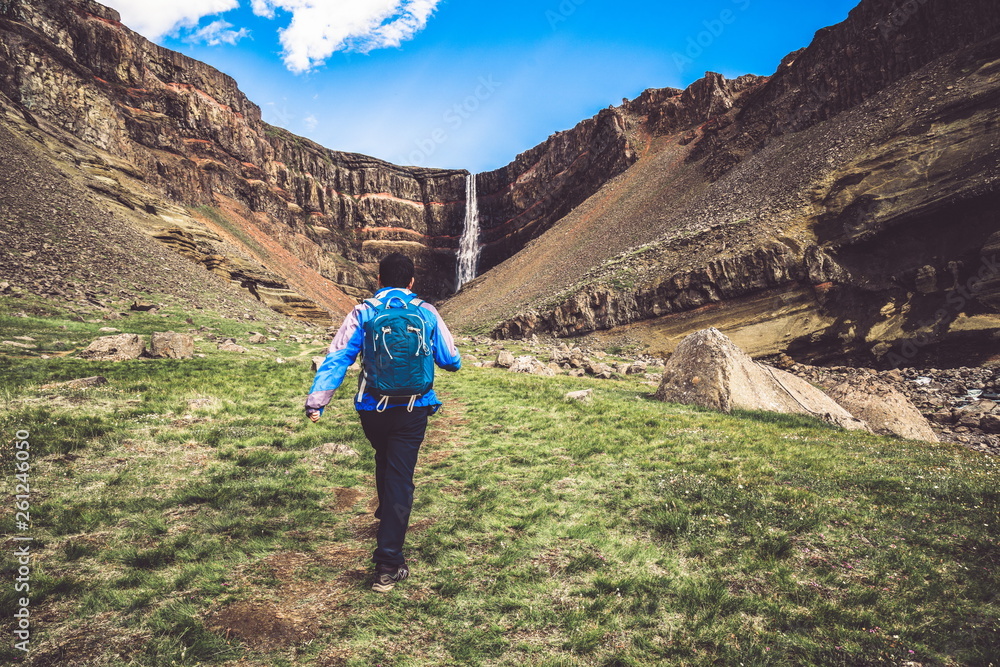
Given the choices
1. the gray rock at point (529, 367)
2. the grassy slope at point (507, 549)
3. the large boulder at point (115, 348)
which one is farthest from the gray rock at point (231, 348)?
the gray rock at point (529, 367)

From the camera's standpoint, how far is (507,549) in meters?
5.00

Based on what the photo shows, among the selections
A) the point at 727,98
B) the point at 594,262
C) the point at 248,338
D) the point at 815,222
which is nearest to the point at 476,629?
the point at 248,338

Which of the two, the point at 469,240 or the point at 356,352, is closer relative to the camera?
the point at 356,352

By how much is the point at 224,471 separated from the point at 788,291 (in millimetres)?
36908

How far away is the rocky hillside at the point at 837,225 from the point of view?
86.0 feet

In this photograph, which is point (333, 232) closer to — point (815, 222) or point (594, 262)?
point (594, 262)

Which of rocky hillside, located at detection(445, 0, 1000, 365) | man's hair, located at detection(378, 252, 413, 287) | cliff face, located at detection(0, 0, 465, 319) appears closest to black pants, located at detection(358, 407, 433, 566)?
man's hair, located at detection(378, 252, 413, 287)

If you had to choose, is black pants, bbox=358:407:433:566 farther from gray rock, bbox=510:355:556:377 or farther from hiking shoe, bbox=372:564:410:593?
gray rock, bbox=510:355:556:377

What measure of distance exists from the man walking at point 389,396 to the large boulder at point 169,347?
15.4 metres

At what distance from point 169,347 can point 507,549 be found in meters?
17.2

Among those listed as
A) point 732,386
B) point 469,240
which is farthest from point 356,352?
point 469,240

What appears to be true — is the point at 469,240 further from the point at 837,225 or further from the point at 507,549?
the point at 507,549

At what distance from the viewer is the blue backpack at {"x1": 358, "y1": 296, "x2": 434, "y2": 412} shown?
446cm

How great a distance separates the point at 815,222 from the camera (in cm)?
3378
